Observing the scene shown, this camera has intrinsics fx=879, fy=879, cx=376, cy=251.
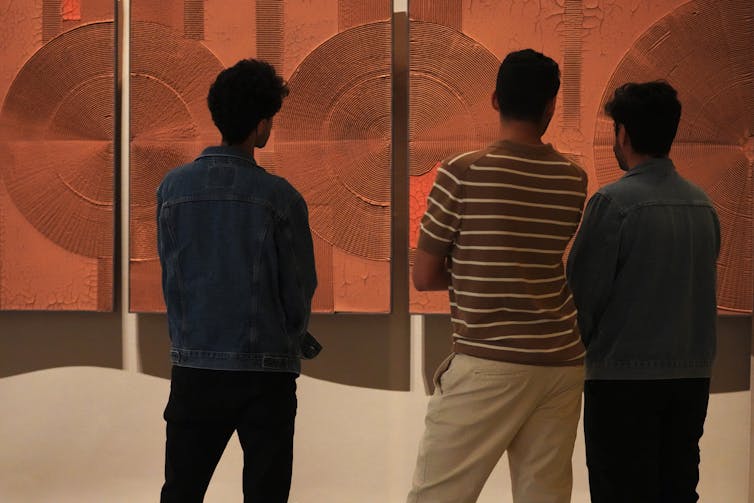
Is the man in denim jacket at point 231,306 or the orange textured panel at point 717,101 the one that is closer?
the man in denim jacket at point 231,306

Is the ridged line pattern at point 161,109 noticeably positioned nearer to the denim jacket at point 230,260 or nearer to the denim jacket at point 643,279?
the denim jacket at point 230,260

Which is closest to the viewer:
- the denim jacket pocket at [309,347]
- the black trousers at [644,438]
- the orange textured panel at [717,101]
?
the black trousers at [644,438]

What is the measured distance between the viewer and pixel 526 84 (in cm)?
179

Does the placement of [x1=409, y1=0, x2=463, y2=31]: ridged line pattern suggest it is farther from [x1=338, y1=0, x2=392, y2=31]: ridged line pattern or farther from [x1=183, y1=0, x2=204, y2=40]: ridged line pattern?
[x1=183, y1=0, x2=204, y2=40]: ridged line pattern

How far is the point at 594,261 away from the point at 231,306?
801 millimetres

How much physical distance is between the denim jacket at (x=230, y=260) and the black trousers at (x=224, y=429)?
4cm

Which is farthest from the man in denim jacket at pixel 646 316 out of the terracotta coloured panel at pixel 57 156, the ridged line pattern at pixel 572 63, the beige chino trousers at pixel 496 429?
the terracotta coloured panel at pixel 57 156

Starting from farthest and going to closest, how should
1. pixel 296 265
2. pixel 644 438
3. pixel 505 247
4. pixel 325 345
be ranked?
pixel 325 345 → pixel 296 265 → pixel 644 438 → pixel 505 247

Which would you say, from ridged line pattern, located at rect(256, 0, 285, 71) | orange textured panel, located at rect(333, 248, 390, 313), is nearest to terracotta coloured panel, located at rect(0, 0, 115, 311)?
ridged line pattern, located at rect(256, 0, 285, 71)

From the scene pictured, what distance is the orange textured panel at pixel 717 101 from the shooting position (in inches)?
115

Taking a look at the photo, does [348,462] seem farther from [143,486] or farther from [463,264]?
[463,264]

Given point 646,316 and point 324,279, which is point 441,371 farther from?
point 324,279

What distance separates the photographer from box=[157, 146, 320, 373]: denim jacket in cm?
192

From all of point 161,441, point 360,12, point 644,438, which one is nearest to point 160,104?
point 360,12
